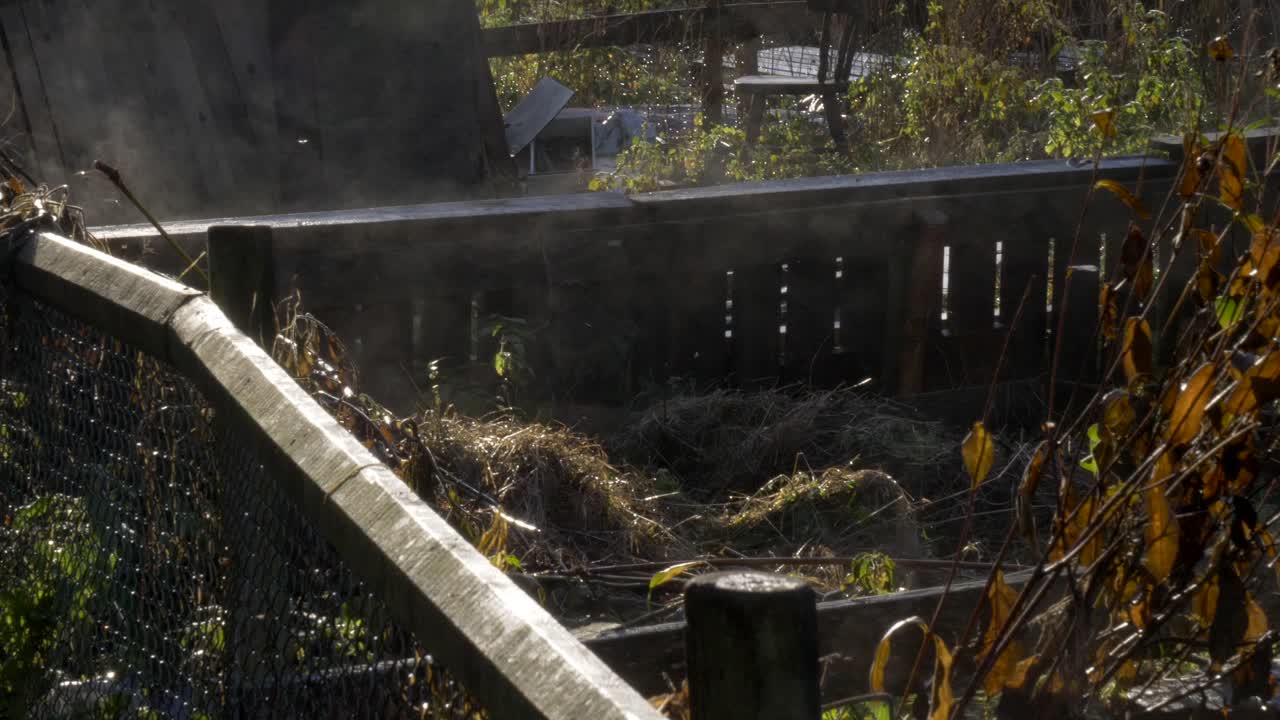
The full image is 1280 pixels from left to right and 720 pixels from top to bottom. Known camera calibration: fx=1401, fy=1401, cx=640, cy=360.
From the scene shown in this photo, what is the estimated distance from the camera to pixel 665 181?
10.4m

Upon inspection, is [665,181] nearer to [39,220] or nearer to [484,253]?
[484,253]

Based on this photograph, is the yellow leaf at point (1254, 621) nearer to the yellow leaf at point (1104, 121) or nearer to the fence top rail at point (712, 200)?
the yellow leaf at point (1104, 121)

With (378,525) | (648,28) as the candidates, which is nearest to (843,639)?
(378,525)

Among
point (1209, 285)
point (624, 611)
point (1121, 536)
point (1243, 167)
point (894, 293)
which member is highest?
point (1243, 167)

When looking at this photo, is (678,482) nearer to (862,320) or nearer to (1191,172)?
(862,320)

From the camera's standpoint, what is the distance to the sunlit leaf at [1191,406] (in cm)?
184

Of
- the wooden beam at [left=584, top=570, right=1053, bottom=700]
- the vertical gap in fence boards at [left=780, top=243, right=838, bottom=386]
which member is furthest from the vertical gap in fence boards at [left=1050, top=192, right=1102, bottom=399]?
the wooden beam at [left=584, top=570, right=1053, bottom=700]

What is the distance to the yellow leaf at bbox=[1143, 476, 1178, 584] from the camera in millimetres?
1786

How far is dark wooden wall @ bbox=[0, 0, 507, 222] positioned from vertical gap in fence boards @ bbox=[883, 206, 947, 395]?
13.3ft

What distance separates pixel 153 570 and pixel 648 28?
1003cm

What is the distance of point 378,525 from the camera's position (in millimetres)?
1579

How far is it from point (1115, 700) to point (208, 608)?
1534 millimetres

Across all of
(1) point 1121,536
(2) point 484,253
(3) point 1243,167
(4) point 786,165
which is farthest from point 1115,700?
(4) point 786,165

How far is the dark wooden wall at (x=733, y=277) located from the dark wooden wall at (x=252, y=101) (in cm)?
308
